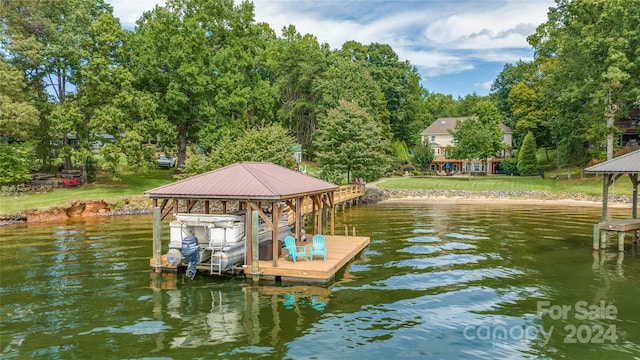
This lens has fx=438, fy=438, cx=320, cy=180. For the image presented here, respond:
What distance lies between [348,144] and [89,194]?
72.9 feet

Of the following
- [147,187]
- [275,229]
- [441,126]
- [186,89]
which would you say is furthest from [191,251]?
[441,126]

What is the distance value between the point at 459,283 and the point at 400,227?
1221cm

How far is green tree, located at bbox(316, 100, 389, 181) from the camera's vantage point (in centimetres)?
4103

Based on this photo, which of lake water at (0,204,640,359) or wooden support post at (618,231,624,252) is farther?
wooden support post at (618,231,624,252)

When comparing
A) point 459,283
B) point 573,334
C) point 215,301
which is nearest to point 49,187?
point 215,301

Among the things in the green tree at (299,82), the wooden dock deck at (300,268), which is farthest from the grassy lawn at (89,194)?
the green tree at (299,82)

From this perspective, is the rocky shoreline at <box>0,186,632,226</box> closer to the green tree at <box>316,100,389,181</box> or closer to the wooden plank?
the green tree at <box>316,100,389,181</box>

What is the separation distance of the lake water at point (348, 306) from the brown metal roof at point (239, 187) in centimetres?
304

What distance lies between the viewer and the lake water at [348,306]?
10133 millimetres

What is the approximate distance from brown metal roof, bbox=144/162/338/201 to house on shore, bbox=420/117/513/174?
53.9 meters

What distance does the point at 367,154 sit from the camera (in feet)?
135

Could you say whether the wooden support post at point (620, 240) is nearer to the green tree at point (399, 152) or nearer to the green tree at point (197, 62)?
the green tree at point (197, 62)

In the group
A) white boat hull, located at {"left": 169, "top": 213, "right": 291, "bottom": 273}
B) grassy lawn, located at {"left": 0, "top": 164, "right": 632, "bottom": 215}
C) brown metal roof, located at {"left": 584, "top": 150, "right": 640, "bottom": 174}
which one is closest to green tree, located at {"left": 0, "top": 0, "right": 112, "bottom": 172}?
grassy lawn, located at {"left": 0, "top": 164, "right": 632, "bottom": 215}

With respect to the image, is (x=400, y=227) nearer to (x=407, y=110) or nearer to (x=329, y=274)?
Answer: (x=329, y=274)
